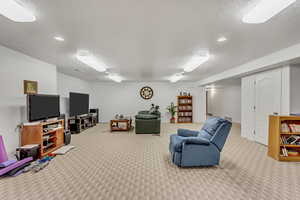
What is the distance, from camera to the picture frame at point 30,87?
3424mm

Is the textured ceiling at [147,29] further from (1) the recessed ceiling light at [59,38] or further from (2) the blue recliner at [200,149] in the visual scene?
(2) the blue recliner at [200,149]

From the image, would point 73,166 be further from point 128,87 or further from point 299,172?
point 128,87

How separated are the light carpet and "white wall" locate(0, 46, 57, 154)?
110 centimetres

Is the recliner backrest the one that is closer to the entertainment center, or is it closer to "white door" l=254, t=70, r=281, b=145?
"white door" l=254, t=70, r=281, b=145

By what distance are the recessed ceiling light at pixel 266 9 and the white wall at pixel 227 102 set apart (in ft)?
24.3

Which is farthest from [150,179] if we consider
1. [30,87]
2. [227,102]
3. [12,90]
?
[227,102]

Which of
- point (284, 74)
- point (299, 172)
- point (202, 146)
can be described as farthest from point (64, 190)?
point (284, 74)

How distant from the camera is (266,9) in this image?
145 centimetres

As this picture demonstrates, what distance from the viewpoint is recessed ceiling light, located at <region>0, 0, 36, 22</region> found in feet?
4.80

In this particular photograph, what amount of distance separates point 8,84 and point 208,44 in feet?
14.0

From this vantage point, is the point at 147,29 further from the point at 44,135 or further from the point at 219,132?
the point at 44,135

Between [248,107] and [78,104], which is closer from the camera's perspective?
[248,107]

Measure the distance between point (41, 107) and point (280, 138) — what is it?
18.8 ft

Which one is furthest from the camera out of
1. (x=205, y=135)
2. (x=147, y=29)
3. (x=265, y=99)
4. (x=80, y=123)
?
(x=80, y=123)
